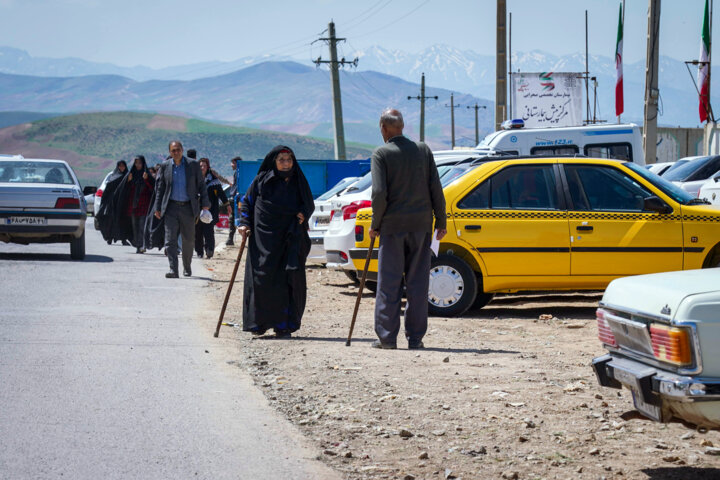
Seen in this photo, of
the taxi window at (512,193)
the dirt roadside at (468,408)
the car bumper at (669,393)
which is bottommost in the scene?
the dirt roadside at (468,408)

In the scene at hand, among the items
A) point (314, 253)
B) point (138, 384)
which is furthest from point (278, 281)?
point (314, 253)

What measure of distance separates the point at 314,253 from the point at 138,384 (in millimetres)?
Result: 9421

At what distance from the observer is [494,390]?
711 centimetres

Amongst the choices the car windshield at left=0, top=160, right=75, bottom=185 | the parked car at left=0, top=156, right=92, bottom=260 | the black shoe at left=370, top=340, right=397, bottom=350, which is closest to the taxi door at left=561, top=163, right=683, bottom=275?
the black shoe at left=370, top=340, right=397, bottom=350

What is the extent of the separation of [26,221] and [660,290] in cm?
1480

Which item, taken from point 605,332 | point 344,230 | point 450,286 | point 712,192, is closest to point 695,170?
point 712,192

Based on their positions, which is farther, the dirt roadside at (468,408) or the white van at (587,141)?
the white van at (587,141)

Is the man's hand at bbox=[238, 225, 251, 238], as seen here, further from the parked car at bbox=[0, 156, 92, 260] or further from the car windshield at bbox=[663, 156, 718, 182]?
the car windshield at bbox=[663, 156, 718, 182]

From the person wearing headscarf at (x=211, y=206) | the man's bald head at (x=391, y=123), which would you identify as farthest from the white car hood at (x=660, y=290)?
the person wearing headscarf at (x=211, y=206)

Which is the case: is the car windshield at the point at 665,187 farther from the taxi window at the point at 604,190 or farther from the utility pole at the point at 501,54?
the utility pole at the point at 501,54

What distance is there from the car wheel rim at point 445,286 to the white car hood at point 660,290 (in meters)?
5.80

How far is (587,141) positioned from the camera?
Result: 18.1 meters

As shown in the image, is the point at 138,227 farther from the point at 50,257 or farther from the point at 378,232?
the point at 378,232

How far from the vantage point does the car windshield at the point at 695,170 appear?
20844 mm
